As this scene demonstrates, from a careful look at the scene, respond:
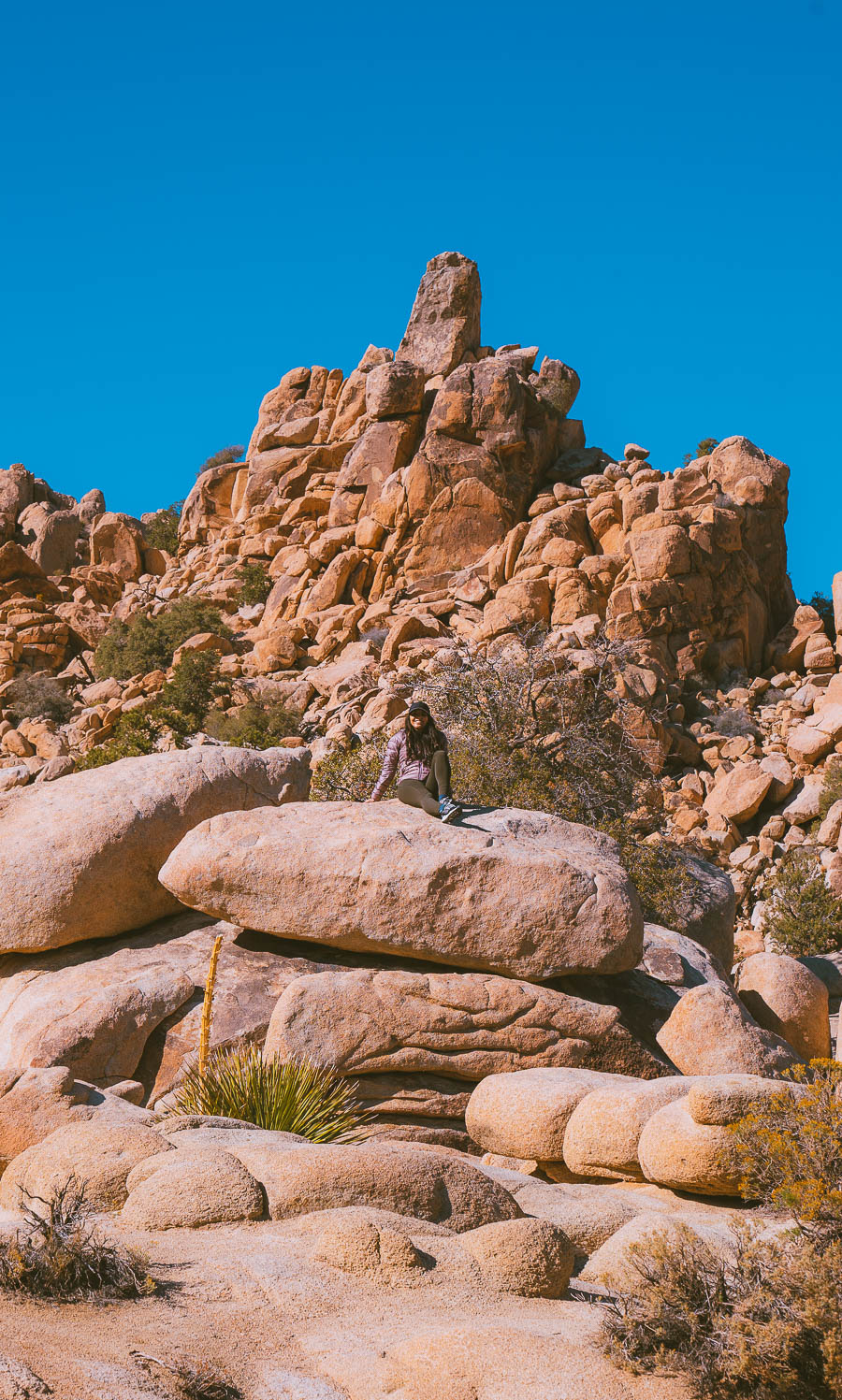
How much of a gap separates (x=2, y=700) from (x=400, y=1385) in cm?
3798

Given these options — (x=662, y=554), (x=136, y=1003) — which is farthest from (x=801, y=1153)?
(x=662, y=554)

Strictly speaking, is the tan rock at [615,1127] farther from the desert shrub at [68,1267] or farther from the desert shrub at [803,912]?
the desert shrub at [803,912]

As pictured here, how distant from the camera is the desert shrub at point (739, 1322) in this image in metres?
4.49

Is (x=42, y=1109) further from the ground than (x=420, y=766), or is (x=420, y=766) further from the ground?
(x=420, y=766)

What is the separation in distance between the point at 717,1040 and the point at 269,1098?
183 inches

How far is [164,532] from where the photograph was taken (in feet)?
178

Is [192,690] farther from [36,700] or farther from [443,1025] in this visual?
[443,1025]

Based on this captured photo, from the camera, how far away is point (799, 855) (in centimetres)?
2769

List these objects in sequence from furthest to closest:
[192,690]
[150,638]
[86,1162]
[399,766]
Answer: [150,638] < [192,690] < [399,766] < [86,1162]

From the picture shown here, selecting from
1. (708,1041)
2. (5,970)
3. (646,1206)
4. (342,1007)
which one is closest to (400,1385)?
(646,1206)

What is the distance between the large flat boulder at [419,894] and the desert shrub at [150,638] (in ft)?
96.2

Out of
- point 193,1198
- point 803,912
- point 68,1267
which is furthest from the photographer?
point 803,912

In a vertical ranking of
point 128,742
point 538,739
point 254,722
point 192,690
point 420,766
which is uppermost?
point 192,690

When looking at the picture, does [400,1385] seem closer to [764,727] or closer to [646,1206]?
[646,1206]
